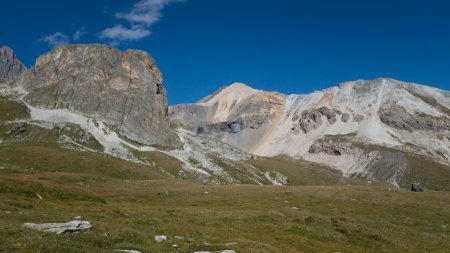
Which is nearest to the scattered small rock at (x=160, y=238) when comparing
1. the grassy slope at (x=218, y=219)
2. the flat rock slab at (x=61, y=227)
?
the grassy slope at (x=218, y=219)

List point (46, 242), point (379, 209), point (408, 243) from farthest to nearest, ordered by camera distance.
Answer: point (379, 209) < point (408, 243) < point (46, 242)

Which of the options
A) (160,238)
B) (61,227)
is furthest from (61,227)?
(160,238)

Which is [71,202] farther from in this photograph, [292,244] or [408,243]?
[408,243]

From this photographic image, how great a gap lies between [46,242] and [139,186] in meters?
91.7

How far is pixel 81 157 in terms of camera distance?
18800cm

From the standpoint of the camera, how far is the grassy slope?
3341 centimetres

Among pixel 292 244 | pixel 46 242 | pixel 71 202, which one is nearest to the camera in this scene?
pixel 46 242

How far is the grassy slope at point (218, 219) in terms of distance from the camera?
33.4m

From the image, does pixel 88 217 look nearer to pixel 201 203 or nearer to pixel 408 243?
pixel 408 243

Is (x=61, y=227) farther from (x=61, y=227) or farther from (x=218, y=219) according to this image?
(x=218, y=219)

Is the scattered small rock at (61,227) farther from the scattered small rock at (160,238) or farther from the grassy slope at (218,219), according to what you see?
the scattered small rock at (160,238)

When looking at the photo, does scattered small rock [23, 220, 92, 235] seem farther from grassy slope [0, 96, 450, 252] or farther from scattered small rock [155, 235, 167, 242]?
scattered small rock [155, 235, 167, 242]

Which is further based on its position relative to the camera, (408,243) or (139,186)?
(139,186)

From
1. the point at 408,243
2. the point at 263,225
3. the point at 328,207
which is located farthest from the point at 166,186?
the point at 408,243
